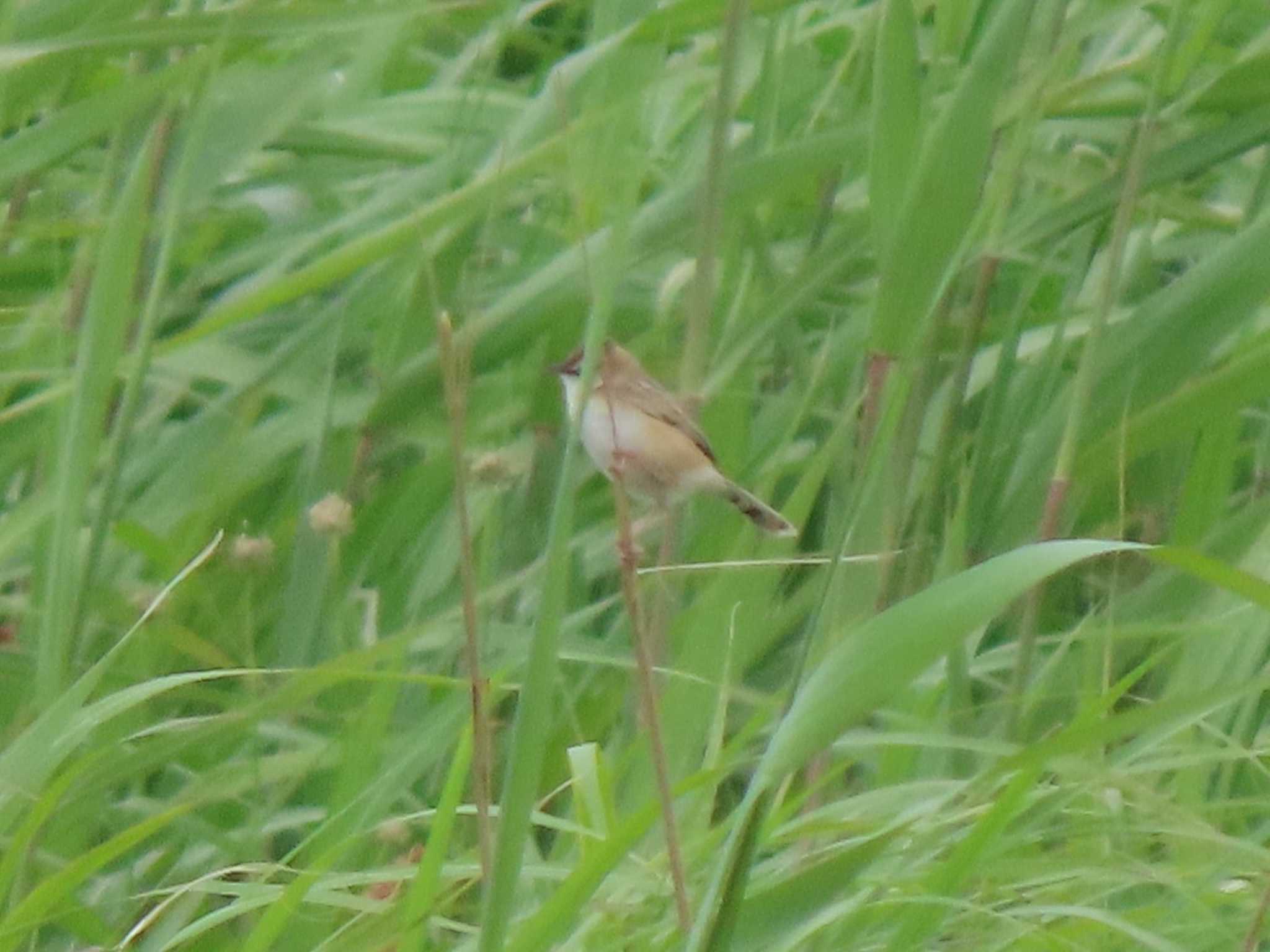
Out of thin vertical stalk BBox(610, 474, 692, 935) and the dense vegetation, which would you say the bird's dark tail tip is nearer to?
the dense vegetation

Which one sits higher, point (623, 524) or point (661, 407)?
point (623, 524)

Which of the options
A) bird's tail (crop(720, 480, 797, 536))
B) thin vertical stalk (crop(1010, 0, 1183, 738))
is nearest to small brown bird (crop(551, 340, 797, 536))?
bird's tail (crop(720, 480, 797, 536))

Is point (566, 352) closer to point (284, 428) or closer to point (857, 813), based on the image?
point (284, 428)

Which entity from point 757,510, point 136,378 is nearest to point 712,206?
point 136,378

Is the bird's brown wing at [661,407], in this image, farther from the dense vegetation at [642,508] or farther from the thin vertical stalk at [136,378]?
the thin vertical stalk at [136,378]

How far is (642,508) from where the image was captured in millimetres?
2967

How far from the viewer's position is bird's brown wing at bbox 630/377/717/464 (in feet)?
6.66

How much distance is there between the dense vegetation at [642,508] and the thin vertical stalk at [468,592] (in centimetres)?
2

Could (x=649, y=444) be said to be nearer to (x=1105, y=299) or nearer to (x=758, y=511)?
(x=758, y=511)

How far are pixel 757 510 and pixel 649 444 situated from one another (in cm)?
13

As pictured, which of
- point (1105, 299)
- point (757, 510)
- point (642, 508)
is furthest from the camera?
point (642, 508)

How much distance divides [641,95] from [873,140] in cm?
17

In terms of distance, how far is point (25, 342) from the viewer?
2.37 m

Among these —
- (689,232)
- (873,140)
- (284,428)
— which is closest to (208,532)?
(284,428)
